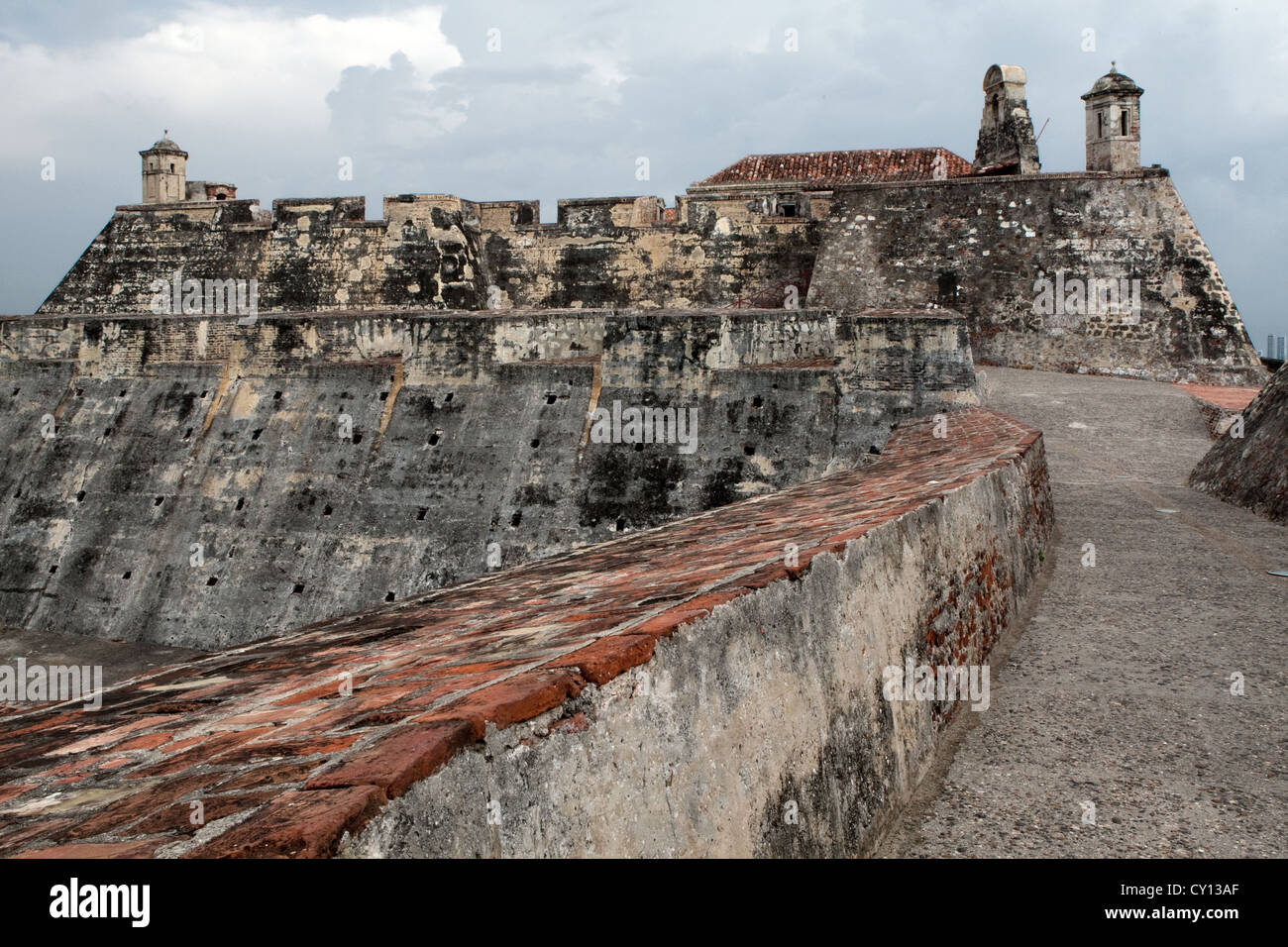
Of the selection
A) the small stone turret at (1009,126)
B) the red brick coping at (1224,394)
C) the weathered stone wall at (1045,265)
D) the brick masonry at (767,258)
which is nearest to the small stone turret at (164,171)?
the brick masonry at (767,258)

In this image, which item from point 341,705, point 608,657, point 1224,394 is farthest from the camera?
point 1224,394

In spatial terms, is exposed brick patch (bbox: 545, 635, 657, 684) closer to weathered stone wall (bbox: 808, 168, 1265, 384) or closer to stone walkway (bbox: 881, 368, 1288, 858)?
stone walkway (bbox: 881, 368, 1288, 858)

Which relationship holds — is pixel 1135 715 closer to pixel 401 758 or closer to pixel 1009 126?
pixel 401 758

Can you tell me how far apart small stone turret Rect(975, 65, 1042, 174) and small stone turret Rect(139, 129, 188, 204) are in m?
18.9

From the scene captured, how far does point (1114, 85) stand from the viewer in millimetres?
21141

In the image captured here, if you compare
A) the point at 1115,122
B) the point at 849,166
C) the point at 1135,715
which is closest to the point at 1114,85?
the point at 1115,122

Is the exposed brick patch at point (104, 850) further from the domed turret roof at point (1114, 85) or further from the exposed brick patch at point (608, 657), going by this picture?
the domed turret roof at point (1114, 85)

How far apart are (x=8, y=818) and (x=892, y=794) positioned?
2108mm

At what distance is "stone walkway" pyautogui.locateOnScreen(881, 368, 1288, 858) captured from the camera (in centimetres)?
267

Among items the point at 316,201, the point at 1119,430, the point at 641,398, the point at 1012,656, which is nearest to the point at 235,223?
the point at 316,201

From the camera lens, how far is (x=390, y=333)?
11.8 metres

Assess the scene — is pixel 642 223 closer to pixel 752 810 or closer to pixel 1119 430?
pixel 1119 430

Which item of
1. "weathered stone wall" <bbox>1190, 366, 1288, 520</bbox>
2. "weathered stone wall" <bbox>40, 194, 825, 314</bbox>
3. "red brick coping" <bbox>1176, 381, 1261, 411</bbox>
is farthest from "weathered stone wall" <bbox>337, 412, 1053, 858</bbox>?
"weathered stone wall" <bbox>40, 194, 825, 314</bbox>

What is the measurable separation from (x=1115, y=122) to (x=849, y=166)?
6.83 meters
